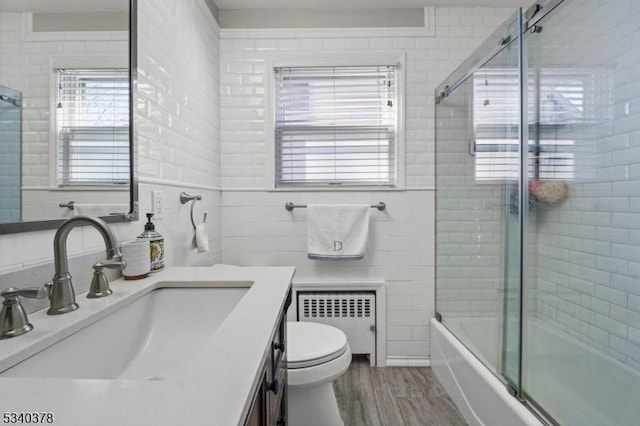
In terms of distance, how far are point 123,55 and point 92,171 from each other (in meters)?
0.45

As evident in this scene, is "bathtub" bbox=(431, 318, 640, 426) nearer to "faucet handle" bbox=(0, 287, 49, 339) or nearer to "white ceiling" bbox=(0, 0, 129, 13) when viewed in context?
"faucet handle" bbox=(0, 287, 49, 339)

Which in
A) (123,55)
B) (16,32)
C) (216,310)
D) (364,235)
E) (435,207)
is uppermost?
(123,55)

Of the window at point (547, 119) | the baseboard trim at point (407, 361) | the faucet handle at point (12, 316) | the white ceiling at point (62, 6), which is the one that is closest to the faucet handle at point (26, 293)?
the faucet handle at point (12, 316)

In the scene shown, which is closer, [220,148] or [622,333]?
[622,333]

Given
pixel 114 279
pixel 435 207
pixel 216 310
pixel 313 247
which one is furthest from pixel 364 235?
pixel 114 279

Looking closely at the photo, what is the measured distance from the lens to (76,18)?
0.92 metres

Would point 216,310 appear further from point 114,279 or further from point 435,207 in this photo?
point 435,207

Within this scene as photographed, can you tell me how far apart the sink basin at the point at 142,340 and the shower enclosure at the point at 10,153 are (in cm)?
31

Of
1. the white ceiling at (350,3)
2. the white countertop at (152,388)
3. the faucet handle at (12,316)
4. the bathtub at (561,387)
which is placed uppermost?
the white ceiling at (350,3)

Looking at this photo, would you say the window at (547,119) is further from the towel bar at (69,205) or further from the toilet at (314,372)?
the towel bar at (69,205)

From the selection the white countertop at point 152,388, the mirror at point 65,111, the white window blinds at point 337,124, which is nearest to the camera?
the white countertop at point 152,388

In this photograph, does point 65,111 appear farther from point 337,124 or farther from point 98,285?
point 337,124

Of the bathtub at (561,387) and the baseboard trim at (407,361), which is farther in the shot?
the baseboard trim at (407,361)

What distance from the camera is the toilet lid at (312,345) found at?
1.32m
